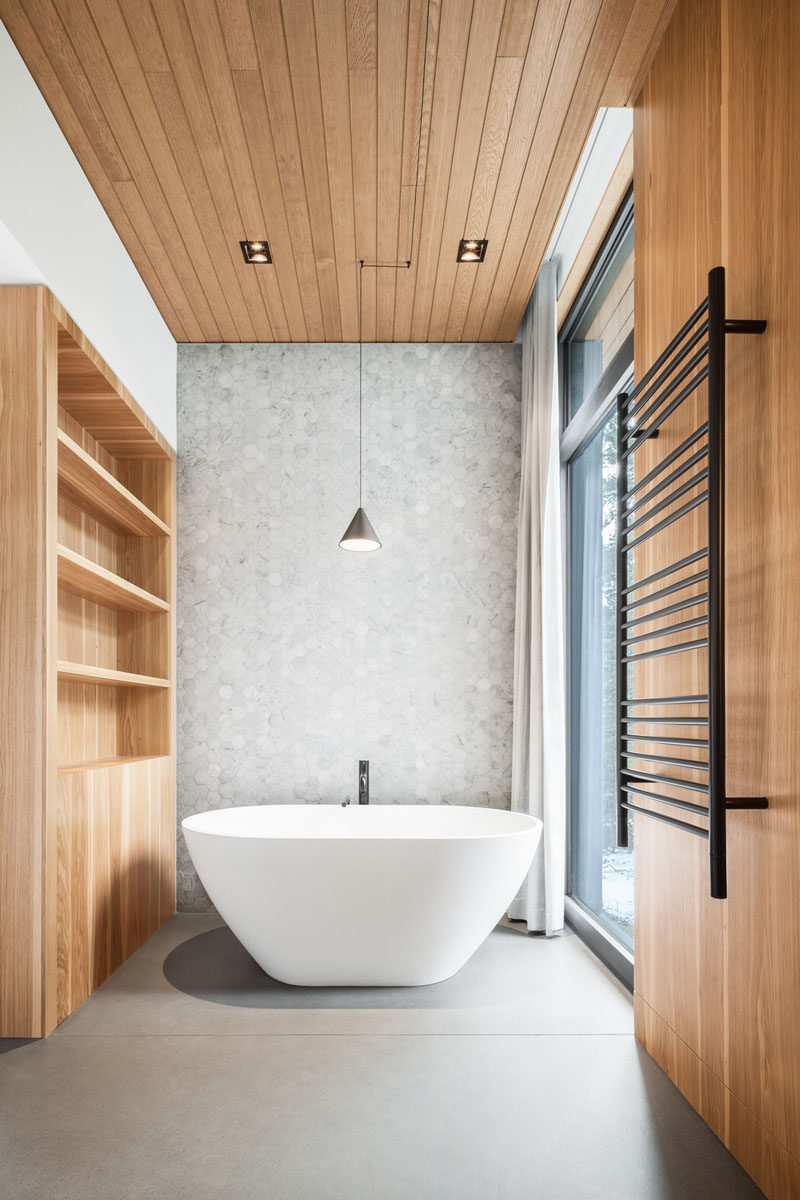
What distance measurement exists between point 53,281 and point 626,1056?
2.78m

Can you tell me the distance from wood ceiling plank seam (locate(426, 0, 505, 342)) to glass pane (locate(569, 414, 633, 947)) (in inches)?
35.8

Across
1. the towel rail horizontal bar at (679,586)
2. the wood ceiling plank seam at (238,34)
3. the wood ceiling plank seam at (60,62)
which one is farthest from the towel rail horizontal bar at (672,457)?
the wood ceiling plank seam at (60,62)

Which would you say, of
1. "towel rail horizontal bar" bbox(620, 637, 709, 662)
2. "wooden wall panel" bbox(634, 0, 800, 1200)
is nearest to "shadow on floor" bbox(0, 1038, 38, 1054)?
"wooden wall panel" bbox(634, 0, 800, 1200)

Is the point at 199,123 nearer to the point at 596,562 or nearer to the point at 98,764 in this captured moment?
the point at 596,562

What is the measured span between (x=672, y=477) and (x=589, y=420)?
165 cm

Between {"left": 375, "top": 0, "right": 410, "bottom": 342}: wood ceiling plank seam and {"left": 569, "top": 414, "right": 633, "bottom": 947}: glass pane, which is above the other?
{"left": 375, "top": 0, "right": 410, "bottom": 342}: wood ceiling plank seam

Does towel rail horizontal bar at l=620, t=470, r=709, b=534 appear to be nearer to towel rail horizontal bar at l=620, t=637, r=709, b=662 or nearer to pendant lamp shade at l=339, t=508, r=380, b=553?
towel rail horizontal bar at l=620, t=637, r=709, b=662

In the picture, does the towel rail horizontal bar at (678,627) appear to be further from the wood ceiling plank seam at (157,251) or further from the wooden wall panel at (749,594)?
the wood ceiling plank seam at (157,251)

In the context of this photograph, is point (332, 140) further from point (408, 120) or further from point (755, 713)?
point (755, 713)

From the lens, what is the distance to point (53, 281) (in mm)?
2680

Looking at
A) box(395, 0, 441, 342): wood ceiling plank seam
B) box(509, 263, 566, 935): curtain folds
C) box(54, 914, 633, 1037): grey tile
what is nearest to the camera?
box(395, 0, 441, 342): wood ceiling plank seam

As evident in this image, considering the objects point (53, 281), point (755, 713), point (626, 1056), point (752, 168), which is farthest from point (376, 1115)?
point (53, 281)

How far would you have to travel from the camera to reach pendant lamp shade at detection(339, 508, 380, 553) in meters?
3.75

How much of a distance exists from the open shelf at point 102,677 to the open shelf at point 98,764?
0.32 m
